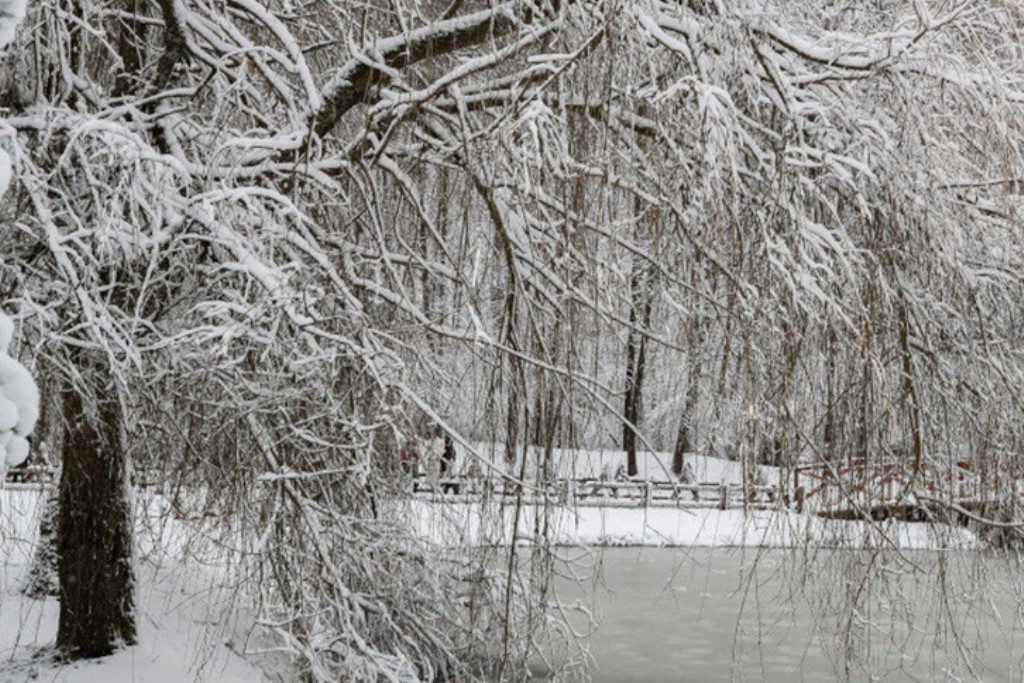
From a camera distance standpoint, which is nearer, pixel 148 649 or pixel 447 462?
pixel 447 462

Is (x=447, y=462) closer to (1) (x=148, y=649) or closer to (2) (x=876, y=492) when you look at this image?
(2) (x=876, y=492)

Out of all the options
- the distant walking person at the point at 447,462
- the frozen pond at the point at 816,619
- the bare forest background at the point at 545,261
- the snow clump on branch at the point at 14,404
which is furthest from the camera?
the distant walking person at the point at 447,462

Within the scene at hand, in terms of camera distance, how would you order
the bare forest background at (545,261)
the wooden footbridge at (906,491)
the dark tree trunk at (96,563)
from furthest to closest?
the dark tree trunk at (96,563) → the wooden footbridge at (906,491) → the bare forest background at (545,261)

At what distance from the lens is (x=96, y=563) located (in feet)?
21.4

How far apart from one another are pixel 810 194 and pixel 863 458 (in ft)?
2.63

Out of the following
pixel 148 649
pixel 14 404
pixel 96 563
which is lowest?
pixel 148 649

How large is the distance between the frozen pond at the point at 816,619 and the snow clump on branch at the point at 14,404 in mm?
2522

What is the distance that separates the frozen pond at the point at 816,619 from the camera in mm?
4141

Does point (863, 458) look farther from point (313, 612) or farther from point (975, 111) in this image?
point (313, 612)

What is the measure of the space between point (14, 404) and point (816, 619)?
11.0 feet

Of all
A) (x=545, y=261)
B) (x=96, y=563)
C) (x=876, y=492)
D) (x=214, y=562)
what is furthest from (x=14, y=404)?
(x=96, y=563)

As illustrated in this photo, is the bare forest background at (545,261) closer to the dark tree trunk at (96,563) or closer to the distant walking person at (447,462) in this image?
the distant walking person at (447,462)

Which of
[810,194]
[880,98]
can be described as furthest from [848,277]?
[880,98]

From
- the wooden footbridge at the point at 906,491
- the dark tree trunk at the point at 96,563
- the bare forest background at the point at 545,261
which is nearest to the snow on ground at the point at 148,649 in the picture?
the dark tree trunk at the point at 96,563
